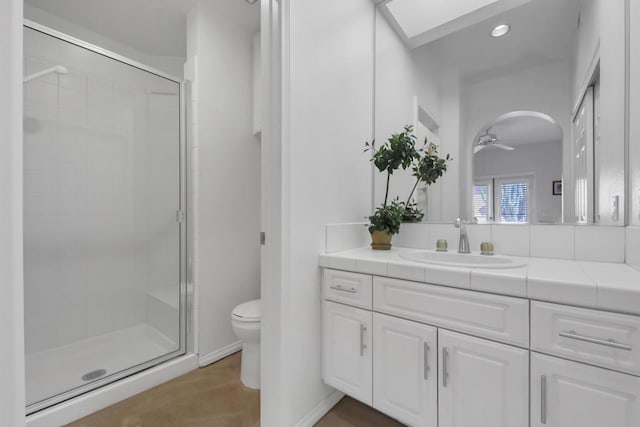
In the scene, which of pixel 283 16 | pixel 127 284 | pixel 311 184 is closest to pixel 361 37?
pixel 283 16

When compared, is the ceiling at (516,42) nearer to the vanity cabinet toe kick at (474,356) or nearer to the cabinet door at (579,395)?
the vanity cabinet toe kick at (474,356)

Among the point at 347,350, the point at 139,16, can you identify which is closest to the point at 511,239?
the point at 347,350

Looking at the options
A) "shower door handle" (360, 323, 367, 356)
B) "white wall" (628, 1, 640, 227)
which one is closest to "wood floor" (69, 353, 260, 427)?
"shower door handle" (360, 323, 367, 356)

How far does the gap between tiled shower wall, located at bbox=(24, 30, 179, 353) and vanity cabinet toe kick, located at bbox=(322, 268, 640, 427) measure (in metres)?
1.43

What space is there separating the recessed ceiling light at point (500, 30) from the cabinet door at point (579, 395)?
1586 mm

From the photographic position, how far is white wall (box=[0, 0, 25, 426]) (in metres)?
0.67

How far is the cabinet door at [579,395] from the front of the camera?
0.77 m

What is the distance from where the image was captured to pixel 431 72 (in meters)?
1.77

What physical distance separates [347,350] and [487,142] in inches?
52.4

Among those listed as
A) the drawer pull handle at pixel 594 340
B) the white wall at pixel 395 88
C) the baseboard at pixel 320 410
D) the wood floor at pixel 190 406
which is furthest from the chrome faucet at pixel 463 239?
the wood floor at pixel 190 406

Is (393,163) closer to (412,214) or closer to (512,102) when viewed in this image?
(412,214)

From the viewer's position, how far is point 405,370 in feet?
3.83

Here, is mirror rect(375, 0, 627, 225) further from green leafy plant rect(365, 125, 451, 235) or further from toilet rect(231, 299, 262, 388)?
toilet rect(231, 299, 262, 388)

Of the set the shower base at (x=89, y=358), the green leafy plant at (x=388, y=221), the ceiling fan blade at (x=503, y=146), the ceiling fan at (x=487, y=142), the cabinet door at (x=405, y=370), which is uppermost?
the ceiling fan at (x=487, y=142)
